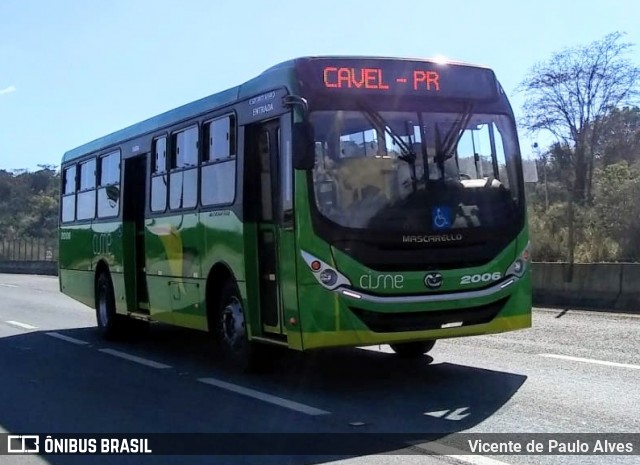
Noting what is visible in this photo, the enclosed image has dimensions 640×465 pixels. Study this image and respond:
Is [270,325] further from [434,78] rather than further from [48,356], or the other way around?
[48,356]

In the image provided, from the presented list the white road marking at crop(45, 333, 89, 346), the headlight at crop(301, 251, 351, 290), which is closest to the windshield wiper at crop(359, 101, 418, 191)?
the headlight at crop(301, 251, 351, 290)

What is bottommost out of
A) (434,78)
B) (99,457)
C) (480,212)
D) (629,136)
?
(99,457)

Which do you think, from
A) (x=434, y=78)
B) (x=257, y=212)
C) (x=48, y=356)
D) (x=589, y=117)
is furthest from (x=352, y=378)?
(x=589, y=117)

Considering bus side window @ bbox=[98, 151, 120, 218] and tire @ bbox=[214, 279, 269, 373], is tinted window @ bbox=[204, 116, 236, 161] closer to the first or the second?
tire @ bbox=[214, 279, 269, 373]

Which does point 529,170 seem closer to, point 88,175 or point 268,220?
point 268,220

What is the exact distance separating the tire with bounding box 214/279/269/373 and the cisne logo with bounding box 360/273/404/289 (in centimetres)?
181

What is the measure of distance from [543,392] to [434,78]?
325cm

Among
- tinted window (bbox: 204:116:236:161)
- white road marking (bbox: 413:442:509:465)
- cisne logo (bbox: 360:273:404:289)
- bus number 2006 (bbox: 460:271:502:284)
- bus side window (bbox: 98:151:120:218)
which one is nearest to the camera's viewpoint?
white road marking (bbox: 413:442:509:465)

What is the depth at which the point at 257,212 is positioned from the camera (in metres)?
9.46

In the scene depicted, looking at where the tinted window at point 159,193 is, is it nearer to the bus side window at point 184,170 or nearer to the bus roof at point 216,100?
the bus side window at point 184,170

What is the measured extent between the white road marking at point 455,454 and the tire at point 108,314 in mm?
8445

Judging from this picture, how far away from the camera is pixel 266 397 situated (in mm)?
8688

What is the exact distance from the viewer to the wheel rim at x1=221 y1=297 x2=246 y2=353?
32.3 feet

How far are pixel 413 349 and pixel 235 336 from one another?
2.25 m
